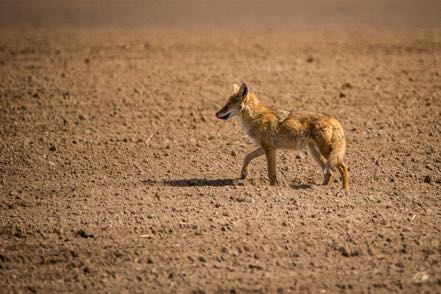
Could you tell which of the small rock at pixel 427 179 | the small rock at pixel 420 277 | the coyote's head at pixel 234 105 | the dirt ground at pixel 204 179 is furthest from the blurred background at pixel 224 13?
the small rock at pixel 420 277

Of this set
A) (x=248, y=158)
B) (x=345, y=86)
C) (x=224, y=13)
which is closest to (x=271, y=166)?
(x=248, y=158)

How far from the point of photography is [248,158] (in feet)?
31.1

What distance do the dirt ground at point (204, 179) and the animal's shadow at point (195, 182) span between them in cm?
3

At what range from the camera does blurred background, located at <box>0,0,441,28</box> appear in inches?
955

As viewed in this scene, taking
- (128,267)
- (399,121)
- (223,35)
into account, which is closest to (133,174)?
(128,267)

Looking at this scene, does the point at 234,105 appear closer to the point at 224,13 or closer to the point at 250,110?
the point at 250,110

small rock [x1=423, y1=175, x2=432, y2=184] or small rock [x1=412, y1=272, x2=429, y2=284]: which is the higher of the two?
small rock [x1=423, y1=175, x2=432, y2=184]

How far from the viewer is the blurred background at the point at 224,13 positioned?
24250 mm

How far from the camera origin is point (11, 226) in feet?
25.6

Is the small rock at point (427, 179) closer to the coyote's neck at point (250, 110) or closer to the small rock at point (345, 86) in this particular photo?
the coyote's neck at point (250, 110)

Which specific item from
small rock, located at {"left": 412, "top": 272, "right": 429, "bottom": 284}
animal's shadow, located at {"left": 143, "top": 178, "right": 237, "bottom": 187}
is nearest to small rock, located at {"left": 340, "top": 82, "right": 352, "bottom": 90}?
animal's shadow, located at {"left": 143, "top": 178, "right": 237, "bottom": 187}

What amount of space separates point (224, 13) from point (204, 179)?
58.1 ft

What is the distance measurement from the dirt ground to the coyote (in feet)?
1.28

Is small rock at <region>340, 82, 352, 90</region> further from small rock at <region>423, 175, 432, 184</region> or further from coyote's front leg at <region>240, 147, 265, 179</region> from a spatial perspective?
coyote's front leg at <region>240, 147, 265, 179</region>
